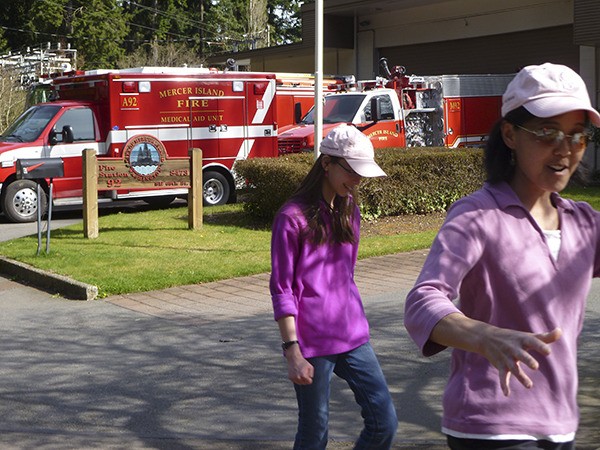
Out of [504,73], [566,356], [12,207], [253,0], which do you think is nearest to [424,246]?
[12,207]

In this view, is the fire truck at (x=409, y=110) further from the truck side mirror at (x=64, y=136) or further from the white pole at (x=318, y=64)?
the white pole at (x=318, y=64)

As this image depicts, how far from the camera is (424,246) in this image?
13.3 meters

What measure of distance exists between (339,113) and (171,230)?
24.7 ft

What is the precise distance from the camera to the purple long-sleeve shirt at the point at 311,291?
4.36m

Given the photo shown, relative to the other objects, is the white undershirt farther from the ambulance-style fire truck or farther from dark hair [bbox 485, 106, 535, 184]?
the ambulance-style fire truck

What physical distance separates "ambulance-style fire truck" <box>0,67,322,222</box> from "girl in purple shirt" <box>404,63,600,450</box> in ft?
47.0

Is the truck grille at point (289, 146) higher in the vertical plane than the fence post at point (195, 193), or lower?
higher

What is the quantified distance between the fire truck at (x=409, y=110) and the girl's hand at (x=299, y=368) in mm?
16239

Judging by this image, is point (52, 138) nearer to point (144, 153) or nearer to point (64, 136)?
point (64, 136)

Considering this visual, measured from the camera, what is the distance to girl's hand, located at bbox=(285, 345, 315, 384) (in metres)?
4.18

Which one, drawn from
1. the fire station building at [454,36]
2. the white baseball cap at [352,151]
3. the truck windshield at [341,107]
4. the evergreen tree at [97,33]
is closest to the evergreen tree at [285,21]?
the evergreen tree at [97,33]

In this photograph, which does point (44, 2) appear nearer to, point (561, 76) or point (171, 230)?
point (171, 230)

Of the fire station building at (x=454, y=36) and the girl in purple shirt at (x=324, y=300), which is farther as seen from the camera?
the fire station building at (x=454, y=36)

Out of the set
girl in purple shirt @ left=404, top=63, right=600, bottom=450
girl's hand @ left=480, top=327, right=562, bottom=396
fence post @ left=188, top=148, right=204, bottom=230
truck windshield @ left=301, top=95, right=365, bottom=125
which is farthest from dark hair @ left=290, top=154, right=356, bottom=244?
truck windshield @ left=301, top=95, right=365, bottom=125
